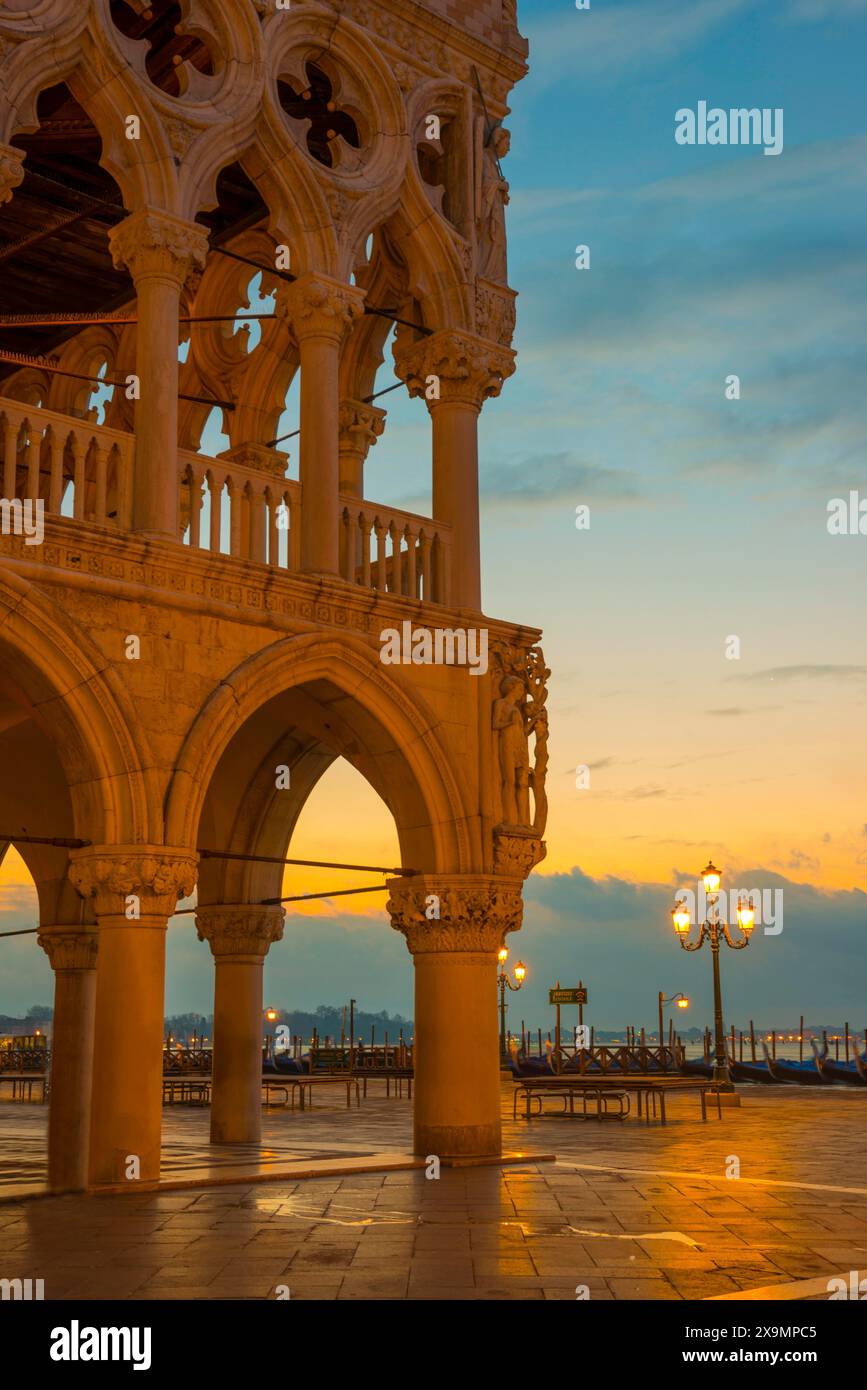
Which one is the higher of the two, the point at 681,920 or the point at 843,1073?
the point at 681,920

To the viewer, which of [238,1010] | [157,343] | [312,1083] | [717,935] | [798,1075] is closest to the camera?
[157,343]

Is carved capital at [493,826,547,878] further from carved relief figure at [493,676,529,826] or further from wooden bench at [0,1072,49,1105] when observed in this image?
wooden bench at [0,1072,49,1105]

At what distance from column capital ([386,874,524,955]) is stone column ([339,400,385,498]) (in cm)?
423

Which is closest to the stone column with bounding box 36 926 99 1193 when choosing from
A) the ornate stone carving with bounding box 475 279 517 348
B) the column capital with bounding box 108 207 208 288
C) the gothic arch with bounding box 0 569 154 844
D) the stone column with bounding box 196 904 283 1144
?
the stone column with bounding box 196 904 283 1144

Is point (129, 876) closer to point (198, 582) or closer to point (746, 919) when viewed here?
point (198, 582)

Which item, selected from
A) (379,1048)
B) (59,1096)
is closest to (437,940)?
(59,1096)

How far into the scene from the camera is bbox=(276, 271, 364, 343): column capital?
1250cm

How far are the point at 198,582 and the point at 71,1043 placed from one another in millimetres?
5287

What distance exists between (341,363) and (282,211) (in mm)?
2757

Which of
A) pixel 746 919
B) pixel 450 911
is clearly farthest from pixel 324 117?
pixel 746 919

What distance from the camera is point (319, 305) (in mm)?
12523

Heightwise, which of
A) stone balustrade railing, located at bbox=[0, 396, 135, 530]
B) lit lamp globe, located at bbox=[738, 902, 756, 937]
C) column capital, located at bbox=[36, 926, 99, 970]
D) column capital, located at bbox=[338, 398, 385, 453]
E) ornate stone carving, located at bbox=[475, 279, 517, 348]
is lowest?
column capital, located at bbox=[36, 926, 99, 970]
